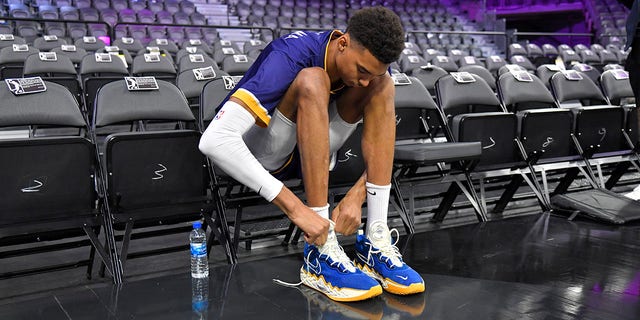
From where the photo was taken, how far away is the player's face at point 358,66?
1937 mm

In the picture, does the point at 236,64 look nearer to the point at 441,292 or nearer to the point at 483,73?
the point at 483,73

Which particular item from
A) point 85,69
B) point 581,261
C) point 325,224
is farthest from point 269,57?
point 85,69

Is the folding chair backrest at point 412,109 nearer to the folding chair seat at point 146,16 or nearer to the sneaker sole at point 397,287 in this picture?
the sneaker sole at point 397,287

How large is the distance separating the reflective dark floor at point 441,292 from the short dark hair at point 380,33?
2.65ft

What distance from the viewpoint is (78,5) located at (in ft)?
36.8

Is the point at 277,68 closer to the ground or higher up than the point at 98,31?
higher up

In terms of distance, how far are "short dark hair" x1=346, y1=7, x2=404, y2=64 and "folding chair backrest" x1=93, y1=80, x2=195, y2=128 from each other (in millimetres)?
1274

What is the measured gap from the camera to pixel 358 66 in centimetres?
196

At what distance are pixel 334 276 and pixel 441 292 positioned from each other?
0.37 m

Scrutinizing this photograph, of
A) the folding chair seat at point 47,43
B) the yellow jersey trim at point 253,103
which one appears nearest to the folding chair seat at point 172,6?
the folding chair seat at point 47,43

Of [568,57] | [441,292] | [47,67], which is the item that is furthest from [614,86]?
[568,57]

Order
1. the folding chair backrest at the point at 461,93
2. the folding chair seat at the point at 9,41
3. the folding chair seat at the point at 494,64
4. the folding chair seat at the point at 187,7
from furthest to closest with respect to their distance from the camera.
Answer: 1. the folding chair seat at the point at 187,7
2. the folding chair seat at the point at 494,64
3. the folding chair seat at the point at 9,41
4. the folding chair backrest at the point at 461,93

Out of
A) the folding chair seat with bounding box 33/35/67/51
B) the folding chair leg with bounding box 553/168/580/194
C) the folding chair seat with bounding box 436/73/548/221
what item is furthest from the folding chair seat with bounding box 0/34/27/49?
the folding chair leg with bounding box 553/168/580/194

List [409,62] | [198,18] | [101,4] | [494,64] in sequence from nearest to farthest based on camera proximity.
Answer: [409,62], [494,64], [101,4], [198,18]
